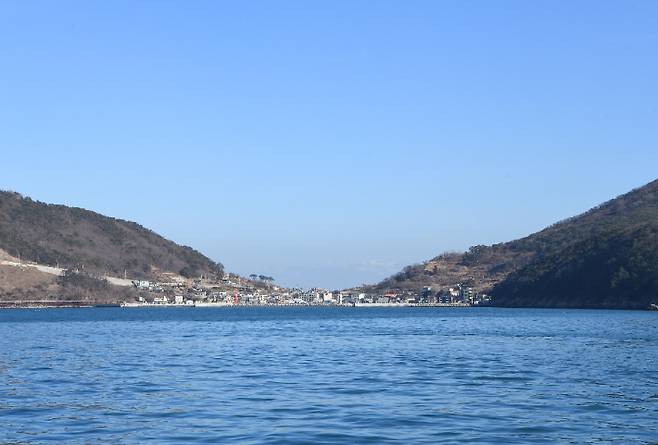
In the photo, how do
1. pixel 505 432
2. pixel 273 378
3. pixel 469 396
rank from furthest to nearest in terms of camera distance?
pixel 273 378 < pixel 469 396 < pixel 505 432

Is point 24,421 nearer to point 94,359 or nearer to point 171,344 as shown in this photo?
point 94,359

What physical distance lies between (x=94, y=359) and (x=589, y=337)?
49950mm

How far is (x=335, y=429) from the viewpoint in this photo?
3241cm

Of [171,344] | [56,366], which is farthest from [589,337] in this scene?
[56,366]

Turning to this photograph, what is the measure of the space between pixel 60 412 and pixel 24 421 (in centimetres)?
258

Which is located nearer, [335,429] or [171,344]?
[335,429]

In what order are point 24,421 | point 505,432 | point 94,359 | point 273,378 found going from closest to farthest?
point 505,432, point 24,421, point 273,378, point 94,359

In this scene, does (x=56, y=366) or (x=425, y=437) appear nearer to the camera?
(x=425, y=437)

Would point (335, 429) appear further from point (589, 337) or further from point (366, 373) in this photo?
point (589, 337)

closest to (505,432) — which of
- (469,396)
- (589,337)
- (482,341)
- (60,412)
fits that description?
(469,396)

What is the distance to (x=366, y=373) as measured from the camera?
52062mm

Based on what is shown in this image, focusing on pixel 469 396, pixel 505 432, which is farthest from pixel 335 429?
pixel 469 396

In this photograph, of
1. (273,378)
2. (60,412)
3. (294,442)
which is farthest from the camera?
(273,378)

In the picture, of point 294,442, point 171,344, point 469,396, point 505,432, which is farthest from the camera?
point 171,344
